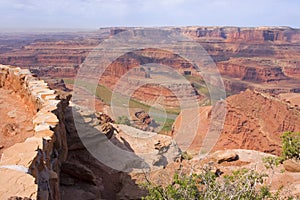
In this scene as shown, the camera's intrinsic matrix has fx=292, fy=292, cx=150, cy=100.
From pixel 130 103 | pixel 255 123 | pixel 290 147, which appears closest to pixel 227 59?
pixel 130 103

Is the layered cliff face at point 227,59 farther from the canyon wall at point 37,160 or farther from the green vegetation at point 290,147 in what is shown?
the canyon wall at point 37,160

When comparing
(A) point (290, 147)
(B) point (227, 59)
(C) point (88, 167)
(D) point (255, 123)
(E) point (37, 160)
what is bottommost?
(D) point (255, 123)

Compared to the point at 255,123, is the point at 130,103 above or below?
below

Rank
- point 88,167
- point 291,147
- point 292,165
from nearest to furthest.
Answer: point 88,167 → point 292,165 → point 291,147

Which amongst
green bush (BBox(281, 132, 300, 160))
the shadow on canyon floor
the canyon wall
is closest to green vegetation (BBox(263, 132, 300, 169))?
green bush (BBox(281, 132, 300, 160))

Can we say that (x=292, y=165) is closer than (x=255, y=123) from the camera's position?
Yes

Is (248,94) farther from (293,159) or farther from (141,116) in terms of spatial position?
(141,116)

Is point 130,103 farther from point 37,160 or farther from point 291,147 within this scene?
point 37,160

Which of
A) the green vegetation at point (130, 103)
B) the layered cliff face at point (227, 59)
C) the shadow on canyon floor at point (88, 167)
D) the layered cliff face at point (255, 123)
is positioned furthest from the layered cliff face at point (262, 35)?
the shadow on canyon floor at point (88, 167)

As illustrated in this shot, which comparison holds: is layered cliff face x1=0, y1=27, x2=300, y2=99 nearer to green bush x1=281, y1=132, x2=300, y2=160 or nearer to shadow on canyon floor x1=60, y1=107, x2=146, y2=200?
green bush x1=281, y1=132, x2=300, y2=160
